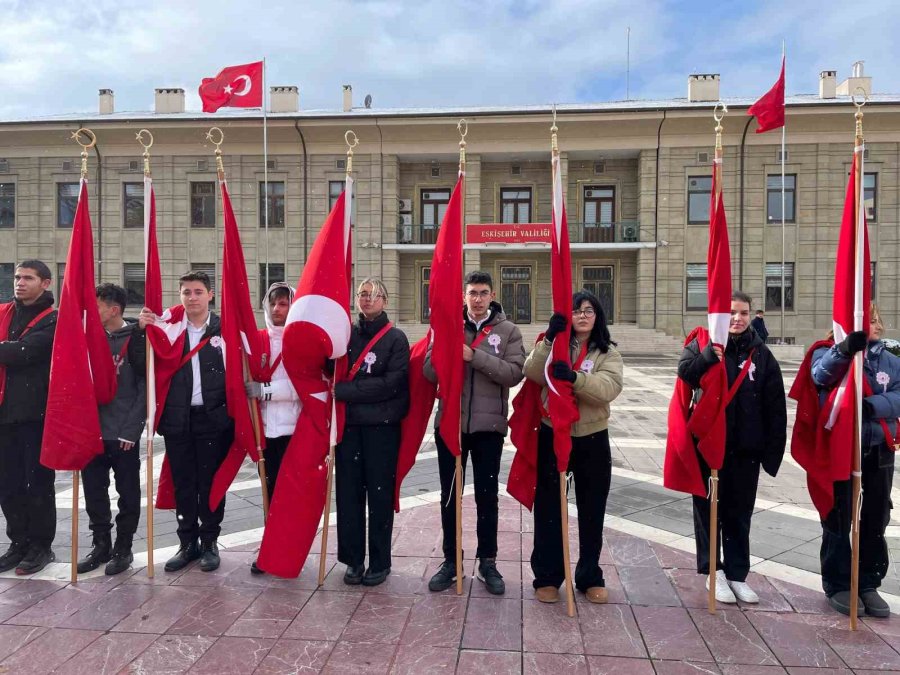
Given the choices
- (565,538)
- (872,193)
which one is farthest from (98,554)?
(872,193)

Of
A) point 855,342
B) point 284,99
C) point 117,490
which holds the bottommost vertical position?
point 117,490

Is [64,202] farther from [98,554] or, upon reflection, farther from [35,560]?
[98,554]

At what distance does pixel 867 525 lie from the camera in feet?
11.5

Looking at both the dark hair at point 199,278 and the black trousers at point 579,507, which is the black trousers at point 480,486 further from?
the dark hair at point 199,278

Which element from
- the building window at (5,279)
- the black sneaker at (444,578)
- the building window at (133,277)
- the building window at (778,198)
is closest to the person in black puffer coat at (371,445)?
the black sneaker at (444,578)

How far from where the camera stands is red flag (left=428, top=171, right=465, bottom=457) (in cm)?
360

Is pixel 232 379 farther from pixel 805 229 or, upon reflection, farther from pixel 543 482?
pixel 805 229

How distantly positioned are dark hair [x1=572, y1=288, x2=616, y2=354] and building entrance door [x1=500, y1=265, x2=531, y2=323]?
24427mm

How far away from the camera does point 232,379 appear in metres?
3.94

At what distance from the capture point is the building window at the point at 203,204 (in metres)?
27.2

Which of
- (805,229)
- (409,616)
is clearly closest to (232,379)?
(409,616)

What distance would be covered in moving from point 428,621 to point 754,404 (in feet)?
7.68

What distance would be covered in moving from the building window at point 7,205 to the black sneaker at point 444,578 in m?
32.6

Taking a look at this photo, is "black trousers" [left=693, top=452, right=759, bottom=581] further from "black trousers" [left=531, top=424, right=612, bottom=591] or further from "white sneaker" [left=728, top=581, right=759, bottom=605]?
"black trousers" [left=531, top=424, right=612, bottom=591]
